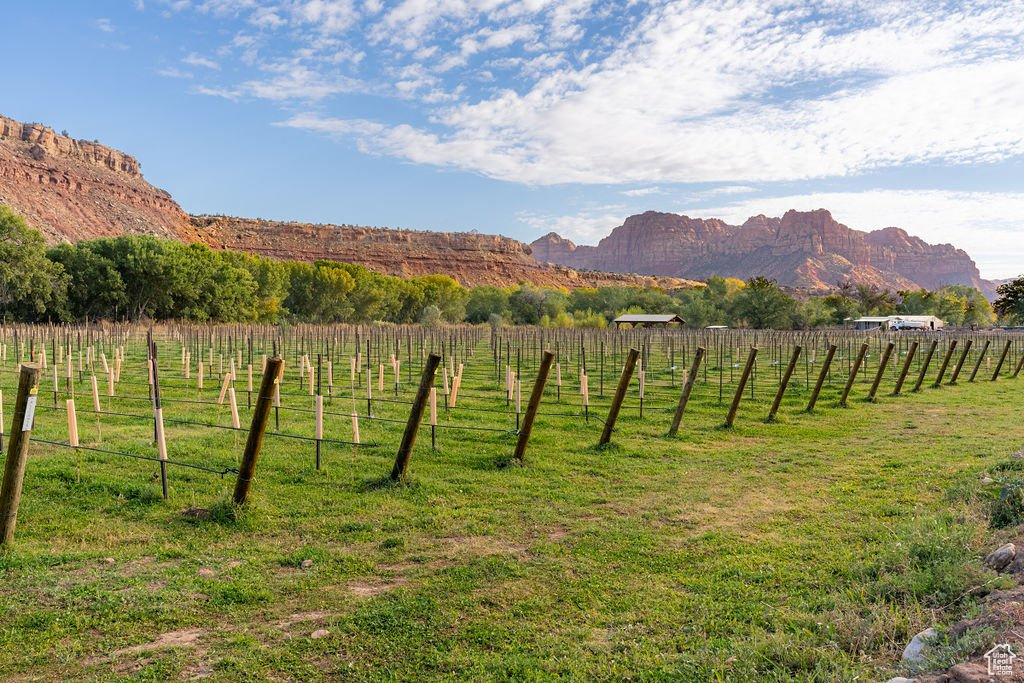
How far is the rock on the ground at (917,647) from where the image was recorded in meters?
3.54

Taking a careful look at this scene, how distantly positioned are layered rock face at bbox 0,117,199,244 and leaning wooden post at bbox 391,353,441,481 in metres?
76.0

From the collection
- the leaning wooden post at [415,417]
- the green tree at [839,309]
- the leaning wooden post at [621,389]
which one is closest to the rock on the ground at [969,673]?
the leaning wooden post at [415,417]

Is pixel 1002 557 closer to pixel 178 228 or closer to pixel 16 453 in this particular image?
pixel 16 453

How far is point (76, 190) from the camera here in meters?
82.0

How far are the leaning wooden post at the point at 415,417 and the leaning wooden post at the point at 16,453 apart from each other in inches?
140

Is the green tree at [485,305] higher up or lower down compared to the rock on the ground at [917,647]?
higher up

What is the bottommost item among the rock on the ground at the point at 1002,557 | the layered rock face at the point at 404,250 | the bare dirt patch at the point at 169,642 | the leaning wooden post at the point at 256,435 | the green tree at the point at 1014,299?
the bare dirt patch at the point at 169,642

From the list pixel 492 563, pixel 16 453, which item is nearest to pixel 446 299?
pixel 16 453

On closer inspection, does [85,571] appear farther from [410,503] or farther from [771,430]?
[771,430]

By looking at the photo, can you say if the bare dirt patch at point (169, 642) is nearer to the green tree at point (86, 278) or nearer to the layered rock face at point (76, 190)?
the green tree at point (86, 278)

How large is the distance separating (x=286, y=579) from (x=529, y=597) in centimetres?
199

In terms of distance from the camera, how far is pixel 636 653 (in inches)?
160

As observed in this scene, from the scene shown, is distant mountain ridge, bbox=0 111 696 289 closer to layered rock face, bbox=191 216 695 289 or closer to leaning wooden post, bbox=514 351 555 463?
layered rock face, bbox=191 216 695 289

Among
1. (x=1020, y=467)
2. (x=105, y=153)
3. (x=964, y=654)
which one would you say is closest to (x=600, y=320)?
(x=1020, y=467)
